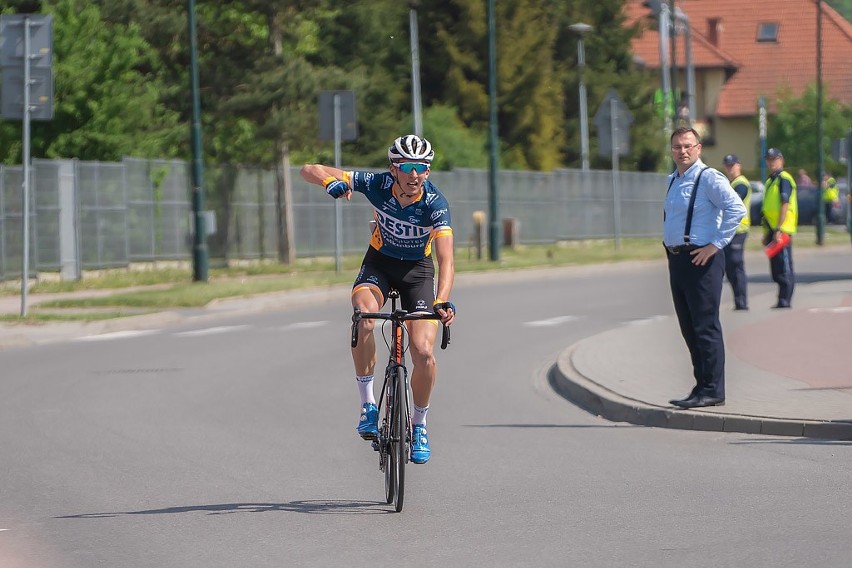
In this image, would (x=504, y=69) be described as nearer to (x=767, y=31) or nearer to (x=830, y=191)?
(x=830, y=191)

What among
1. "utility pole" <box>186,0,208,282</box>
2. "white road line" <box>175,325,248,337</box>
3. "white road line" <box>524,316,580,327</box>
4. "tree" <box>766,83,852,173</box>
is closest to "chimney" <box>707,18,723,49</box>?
"tree" <box>766,83,852,173</box>

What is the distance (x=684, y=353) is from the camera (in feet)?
53.1

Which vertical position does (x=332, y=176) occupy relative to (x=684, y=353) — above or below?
above

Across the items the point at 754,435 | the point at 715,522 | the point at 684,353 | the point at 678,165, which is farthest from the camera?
the point at 684,353

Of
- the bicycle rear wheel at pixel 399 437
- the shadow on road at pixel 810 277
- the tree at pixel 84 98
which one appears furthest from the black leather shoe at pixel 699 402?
the tree at pixel 84 98

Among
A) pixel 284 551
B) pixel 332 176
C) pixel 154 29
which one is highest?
pixel 154 29

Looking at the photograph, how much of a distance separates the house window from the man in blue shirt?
8295cm

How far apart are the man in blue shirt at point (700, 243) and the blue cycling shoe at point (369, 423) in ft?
12.0

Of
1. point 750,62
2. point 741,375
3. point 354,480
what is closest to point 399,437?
point 354,480

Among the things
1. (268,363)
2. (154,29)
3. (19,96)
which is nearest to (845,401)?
(268,363)

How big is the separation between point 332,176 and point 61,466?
2805 mm

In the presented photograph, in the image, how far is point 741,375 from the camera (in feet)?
45.7

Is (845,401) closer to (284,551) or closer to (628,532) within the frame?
(628,532)

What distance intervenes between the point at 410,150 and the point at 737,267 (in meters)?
12.4
